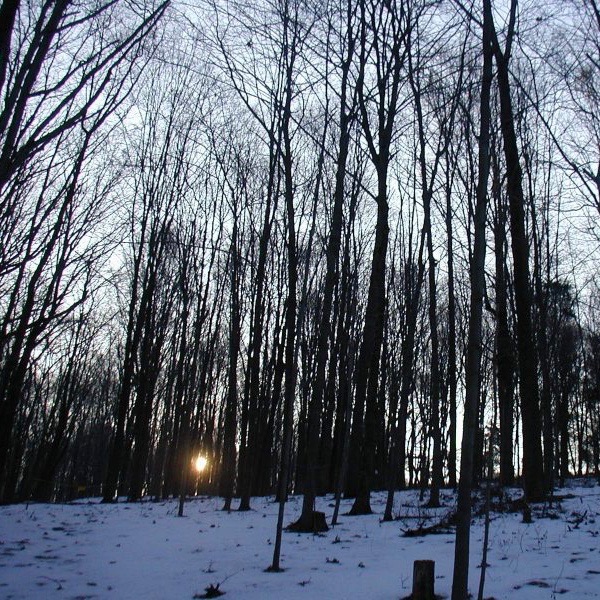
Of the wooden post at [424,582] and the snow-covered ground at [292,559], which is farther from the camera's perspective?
the snow-covered ground at [292,559]

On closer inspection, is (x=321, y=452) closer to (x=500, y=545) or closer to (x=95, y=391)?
(x=500, y=545)

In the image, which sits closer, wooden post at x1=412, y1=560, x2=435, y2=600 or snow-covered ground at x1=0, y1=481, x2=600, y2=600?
wooden post at x1=412, y1=560, x2=435, y2=600

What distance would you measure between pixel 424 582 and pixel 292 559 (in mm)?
2185

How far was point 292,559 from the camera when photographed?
5617 mm

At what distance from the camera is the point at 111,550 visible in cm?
648

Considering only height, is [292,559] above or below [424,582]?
below

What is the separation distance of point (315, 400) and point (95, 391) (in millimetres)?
31351

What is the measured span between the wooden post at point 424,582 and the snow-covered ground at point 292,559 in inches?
10.5

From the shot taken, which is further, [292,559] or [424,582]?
[292,559]

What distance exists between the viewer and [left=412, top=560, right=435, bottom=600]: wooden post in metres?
3.81

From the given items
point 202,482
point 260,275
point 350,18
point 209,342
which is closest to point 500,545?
point 350,18

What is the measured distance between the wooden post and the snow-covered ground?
0.87 feet

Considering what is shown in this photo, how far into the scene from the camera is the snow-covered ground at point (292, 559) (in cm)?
428

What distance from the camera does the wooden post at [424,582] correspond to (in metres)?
3.81
